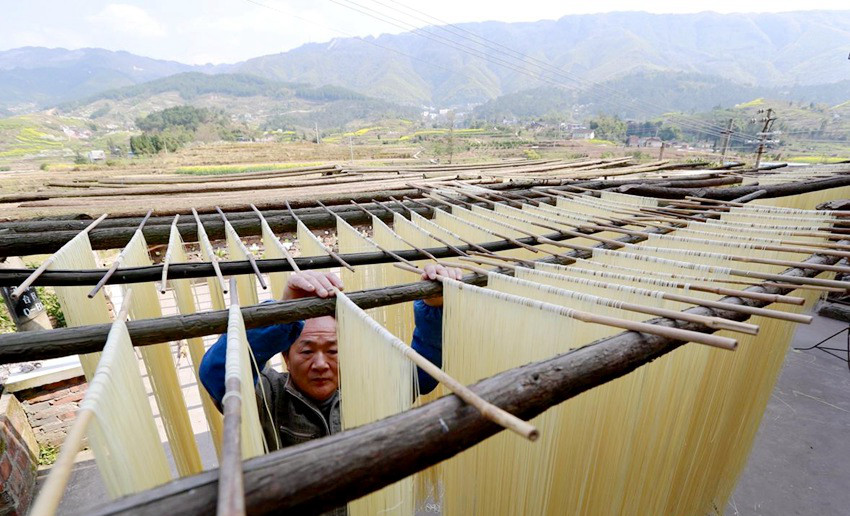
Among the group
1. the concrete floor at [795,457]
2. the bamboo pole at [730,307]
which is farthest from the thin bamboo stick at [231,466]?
the concrete floor at [795,457]

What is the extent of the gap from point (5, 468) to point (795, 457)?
29.3 ft

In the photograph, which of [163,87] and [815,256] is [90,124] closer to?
[163,87]

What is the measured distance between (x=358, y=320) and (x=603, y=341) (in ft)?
3.02

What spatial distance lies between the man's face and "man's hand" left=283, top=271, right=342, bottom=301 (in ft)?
1.57

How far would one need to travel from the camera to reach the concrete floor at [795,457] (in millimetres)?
4121

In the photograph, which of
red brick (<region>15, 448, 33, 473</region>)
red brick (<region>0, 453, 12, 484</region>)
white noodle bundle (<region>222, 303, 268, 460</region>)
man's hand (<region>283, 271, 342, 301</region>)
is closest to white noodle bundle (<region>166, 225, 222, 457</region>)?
man's hand (<region>283, 271, 342, 301</region>)

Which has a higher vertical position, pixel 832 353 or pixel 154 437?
pixel 154 437

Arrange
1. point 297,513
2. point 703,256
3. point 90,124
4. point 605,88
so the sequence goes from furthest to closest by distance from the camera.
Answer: point 605,88, point 90,124, point 703,256, point 297,513

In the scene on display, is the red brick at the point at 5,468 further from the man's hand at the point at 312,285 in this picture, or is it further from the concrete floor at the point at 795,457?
the man's hand at the point at 312,285

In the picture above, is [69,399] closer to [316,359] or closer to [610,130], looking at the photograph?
[316,359]

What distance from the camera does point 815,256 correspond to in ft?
7.77

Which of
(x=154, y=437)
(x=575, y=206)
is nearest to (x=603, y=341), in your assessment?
(x=154, y=437)

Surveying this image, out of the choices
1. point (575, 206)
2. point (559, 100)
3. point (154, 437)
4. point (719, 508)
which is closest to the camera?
point (154, 437)

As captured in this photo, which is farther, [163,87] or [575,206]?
[163,87]
